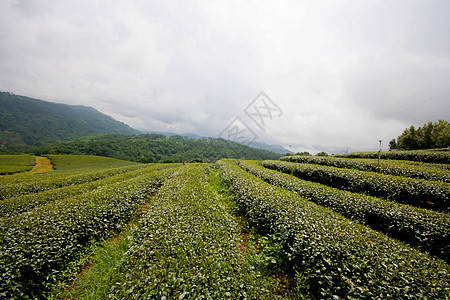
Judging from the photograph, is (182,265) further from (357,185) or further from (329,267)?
(357,185)

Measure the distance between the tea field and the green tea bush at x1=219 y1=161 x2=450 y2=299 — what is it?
29 millimetres

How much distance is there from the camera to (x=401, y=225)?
6562 millimetres

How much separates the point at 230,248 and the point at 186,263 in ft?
4.96

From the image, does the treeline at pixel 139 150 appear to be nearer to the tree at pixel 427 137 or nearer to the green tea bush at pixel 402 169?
the tree at pixel 427 137

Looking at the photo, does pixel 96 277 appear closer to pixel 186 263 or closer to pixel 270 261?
pixel 186 263

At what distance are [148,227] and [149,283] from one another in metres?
2.53

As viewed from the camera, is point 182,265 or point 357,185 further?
point 357,185

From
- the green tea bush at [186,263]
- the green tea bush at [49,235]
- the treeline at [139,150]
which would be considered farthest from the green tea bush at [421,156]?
the treeline at [139,150]

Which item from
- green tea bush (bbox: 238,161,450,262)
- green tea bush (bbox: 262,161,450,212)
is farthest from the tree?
green tea bush (bbox: 238,161,450,262)

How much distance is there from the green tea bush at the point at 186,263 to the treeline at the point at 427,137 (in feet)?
163

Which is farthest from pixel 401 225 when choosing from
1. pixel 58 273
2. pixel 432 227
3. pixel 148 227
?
pixel 58 273

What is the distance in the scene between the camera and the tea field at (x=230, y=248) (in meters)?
3.75

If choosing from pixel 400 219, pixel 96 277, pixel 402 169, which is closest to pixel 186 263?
pixel 96 277

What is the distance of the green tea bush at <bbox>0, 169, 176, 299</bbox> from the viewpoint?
451 cm
